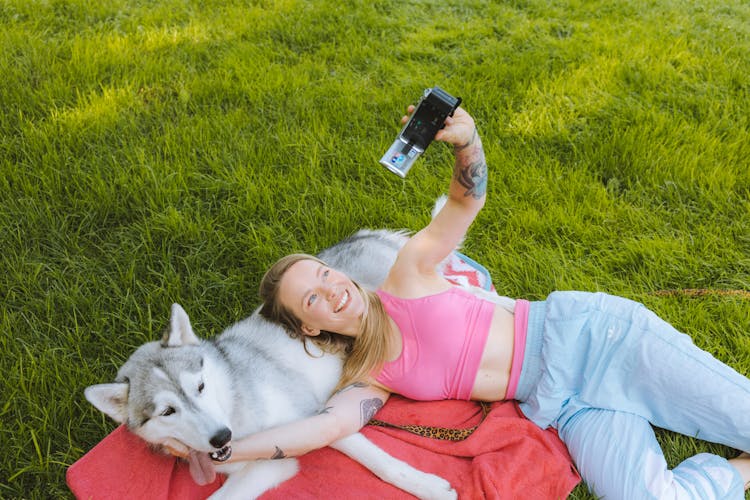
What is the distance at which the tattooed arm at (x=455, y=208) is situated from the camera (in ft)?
7.86

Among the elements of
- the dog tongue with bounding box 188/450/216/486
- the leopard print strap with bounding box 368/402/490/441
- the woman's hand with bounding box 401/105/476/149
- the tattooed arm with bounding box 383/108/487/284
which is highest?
the woman's hand with bounding box 401/105/476/149

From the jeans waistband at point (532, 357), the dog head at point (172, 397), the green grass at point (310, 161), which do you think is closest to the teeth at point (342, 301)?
the dog head at point (172, 397)

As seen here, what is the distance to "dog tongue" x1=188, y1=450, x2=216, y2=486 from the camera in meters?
2.52

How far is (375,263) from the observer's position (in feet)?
11.2

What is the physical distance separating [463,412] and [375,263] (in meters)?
1.01

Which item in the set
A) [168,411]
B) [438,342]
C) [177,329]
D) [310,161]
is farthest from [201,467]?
[310,161]

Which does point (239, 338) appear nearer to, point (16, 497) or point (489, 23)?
point (16, 497)

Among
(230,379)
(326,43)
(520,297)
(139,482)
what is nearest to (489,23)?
(326,43)

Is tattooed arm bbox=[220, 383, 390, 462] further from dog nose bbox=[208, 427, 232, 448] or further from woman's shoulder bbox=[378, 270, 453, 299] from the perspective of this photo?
woman's shoulder bbox=[378, 270, 453, 299]

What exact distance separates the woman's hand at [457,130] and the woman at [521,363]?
2.1 inches

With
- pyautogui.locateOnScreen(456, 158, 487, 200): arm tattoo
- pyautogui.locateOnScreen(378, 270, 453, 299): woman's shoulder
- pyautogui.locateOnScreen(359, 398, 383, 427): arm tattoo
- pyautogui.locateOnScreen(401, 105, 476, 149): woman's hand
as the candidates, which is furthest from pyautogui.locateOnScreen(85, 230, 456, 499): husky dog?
pyautogui.locateOnScreen(401, 105, 476, 149): woman's hand

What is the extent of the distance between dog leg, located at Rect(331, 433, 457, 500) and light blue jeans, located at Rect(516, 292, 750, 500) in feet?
2.03

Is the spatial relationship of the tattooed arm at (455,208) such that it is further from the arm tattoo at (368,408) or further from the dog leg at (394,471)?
the dog leg at (394,471)

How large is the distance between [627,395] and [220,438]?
194cm
